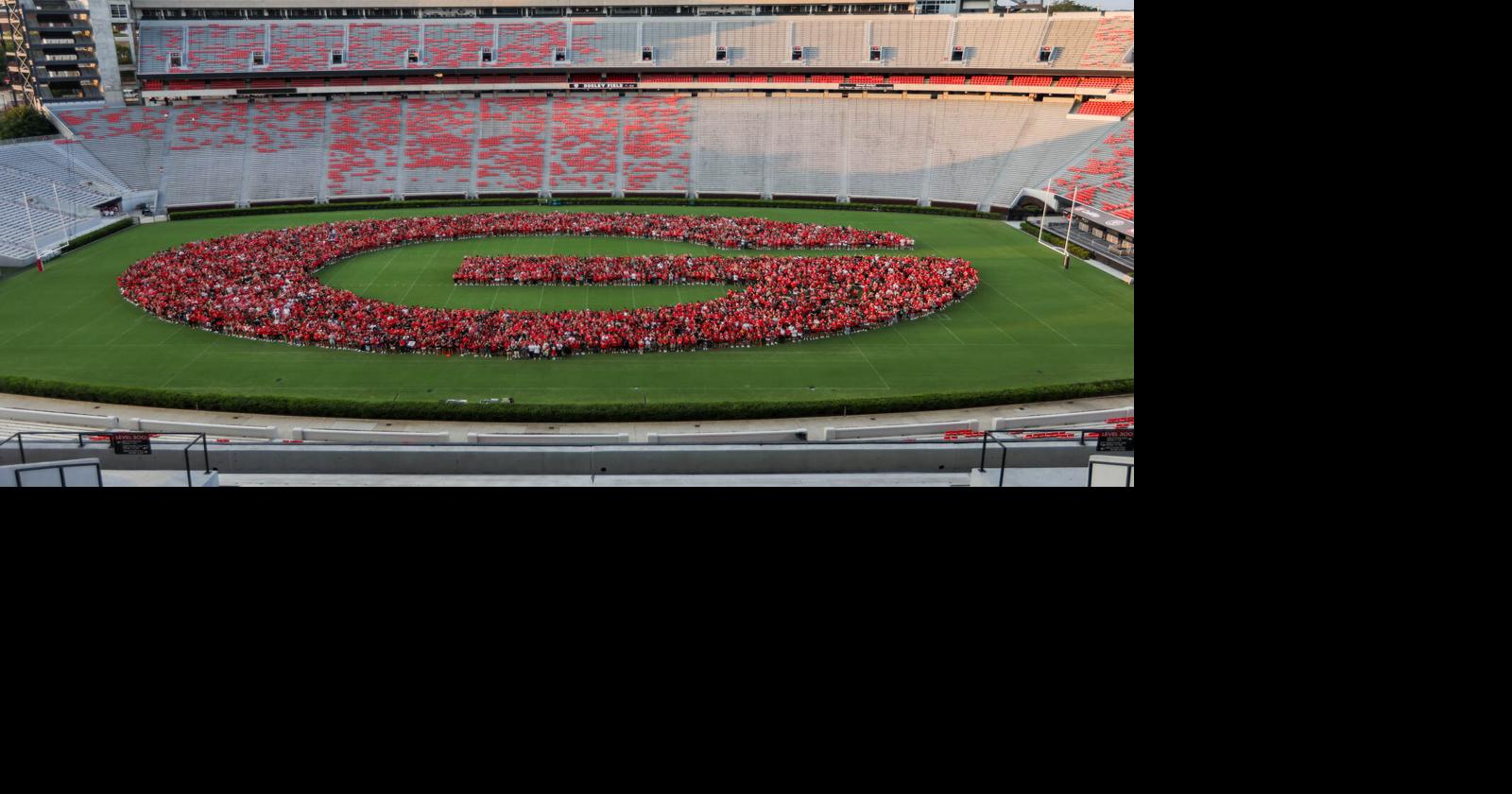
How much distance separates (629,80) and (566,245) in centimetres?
2312

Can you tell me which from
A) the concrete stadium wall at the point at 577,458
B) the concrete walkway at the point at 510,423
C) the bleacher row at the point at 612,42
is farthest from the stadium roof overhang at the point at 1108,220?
the concrete stadium wall at the point at 577,458

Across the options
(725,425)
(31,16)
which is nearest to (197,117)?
(31,16)

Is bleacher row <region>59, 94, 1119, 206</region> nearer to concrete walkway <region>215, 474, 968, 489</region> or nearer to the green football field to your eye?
the green football field

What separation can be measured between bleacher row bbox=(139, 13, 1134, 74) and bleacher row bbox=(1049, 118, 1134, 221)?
27.7 ft

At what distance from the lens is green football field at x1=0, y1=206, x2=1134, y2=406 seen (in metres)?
17.2

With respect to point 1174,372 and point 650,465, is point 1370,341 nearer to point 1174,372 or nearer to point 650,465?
point 1174,372

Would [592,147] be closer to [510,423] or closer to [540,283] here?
[540,283]

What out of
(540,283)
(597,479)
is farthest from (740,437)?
(540,283)

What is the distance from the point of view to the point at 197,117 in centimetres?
4303

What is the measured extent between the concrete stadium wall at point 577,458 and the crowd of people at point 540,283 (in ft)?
24.1

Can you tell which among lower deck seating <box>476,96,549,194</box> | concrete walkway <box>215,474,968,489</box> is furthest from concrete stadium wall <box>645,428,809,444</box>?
lower deck seating <box>476,96,549,194</box>

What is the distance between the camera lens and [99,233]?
31312mm

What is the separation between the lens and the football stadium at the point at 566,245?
14594 mm

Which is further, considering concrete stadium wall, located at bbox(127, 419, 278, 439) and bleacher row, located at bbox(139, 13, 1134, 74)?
bleacher row, located at bbox(139, 13, 1134, 74)
